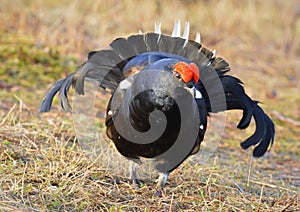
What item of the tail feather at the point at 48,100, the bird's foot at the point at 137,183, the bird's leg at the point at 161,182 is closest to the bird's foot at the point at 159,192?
the bird's leg at the point at 161,182

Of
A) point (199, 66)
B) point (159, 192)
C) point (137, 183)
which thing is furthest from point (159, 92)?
point (199, 66)

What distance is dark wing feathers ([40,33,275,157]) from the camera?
4473 mm

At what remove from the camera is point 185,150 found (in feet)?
12.9

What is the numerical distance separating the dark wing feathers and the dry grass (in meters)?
0.39

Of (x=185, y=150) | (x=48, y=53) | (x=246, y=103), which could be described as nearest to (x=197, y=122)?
(x=185, y=150)

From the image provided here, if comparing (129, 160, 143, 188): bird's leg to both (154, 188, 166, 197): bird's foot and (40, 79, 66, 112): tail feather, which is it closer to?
(154, 188, 166, 197): bird's foot

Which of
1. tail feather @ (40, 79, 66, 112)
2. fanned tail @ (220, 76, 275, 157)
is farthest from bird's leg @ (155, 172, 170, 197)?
tail feather @ (40, 79, 66, 112)

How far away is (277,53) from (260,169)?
6.70 m

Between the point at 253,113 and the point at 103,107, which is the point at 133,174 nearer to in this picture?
the point at 253,113

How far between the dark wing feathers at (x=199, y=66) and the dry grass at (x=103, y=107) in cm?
39

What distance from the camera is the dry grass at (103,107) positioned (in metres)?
3.66

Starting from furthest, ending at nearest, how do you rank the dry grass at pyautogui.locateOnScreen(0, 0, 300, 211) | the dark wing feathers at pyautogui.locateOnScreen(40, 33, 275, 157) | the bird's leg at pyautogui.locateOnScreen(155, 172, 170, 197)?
the dark wing feathers at pyautogui.locateOnScreen(40, 33, 275, 157) → the bird's leg at pyautogui.locateOnScreen(155, 172, 170, 197) → the dry grass at pyautogui.locateOnScreen(0, 0, 300, 211)

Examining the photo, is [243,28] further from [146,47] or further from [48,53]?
[146,47]

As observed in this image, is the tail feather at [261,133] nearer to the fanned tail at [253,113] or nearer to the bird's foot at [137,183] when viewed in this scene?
the fanned tail at [253,113]
